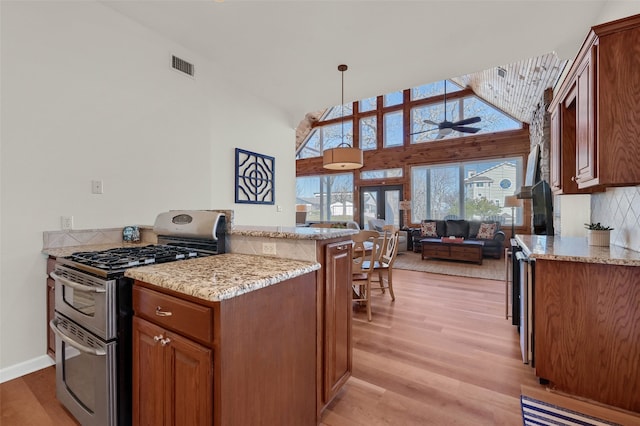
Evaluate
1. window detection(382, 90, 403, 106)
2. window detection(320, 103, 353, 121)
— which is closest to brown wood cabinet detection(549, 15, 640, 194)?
window detection(382, 90, 403, 106)

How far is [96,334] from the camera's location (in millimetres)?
1291

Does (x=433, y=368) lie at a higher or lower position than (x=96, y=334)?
lower

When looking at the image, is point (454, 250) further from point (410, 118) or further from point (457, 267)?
point (410, 118)

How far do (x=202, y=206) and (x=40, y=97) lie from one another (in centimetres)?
164

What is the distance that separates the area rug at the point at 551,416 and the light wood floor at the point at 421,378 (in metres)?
0.05

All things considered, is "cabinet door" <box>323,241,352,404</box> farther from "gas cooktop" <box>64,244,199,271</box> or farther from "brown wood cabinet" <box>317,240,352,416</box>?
"gas cooktop" <box>64,244,199,271</box>

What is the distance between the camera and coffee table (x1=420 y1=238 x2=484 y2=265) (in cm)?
580

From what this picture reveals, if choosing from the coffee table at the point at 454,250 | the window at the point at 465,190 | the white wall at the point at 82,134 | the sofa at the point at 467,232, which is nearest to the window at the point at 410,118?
the window at the point at 465,190

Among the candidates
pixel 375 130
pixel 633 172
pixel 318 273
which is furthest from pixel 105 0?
pixel 375 130

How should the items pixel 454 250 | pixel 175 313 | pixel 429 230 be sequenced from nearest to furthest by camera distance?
pixel 175 313, pixel 454 250, pixel 429 230

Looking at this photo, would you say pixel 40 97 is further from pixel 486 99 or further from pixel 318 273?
pixel 486 99

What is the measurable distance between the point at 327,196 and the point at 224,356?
925 centimetres

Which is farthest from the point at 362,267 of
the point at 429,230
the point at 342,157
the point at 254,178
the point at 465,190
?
the point at 465,190

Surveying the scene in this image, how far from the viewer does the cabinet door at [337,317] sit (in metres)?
1.53
